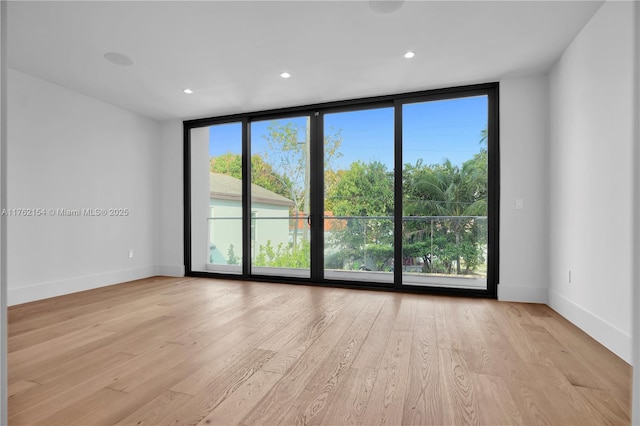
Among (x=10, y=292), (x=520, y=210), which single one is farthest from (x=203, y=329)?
(x=520, y=210)

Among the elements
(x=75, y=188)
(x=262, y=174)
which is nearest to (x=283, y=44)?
(x=262, y=174)

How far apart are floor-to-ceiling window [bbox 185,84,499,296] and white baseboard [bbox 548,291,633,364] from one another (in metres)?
0.74

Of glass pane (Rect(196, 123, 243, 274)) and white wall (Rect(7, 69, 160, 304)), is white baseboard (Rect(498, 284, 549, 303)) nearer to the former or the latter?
glass pane (Rect(196, 123, 243, 274))

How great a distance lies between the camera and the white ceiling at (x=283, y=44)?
7.88ft

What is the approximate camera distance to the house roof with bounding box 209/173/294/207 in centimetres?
481

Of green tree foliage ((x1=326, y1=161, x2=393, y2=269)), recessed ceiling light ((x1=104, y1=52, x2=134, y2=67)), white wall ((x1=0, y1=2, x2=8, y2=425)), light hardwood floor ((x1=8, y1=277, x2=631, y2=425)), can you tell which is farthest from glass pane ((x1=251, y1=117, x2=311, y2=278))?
white wall ((x1=0, y1=2, x2=8, y2=425))

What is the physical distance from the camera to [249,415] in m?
1.47

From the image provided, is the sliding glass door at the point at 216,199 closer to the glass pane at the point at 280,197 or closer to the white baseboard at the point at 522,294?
the glass pane at the point at 280,197

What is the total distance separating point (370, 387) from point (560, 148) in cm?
291

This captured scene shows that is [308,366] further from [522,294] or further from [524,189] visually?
[524,189]

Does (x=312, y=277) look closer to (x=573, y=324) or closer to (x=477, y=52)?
(x=573, y=324)

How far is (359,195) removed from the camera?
4.40m

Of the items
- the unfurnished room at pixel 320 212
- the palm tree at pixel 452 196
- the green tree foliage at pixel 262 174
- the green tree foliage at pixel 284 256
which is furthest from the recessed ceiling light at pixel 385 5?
the green tree foliage at pixel 284 256

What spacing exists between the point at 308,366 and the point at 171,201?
407cm
